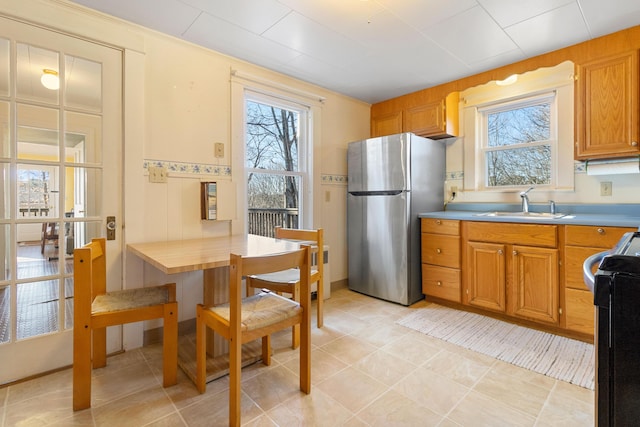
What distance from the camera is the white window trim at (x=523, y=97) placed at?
2.60 m

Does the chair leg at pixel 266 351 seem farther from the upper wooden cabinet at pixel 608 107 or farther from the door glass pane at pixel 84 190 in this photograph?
the upper wooden cabinet at pixel 608 107

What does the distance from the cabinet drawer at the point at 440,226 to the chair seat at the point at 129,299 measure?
7.38 feet

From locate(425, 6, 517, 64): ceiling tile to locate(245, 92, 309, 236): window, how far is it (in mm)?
1432

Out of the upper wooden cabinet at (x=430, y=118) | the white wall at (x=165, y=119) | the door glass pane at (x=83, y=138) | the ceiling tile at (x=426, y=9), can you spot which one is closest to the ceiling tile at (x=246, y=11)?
the white wall at (x=165, y=119)

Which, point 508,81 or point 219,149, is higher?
point 508,81

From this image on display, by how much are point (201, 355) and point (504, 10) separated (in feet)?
8.89

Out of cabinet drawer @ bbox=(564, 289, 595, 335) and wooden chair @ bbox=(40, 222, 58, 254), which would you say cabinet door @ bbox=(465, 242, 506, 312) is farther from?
wooden chair @ bbox=(40, 222, 58, 254)

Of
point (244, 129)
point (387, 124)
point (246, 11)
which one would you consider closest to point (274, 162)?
point (244, 129)

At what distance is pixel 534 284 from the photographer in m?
2.33

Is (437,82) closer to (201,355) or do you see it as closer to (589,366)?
(589,366)

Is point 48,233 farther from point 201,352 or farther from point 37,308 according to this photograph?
point 201,352

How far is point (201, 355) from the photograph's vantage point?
62.7 inches

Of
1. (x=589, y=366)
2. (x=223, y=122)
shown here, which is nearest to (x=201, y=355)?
(x=223, y=122)

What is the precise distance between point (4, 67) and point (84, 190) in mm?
741
